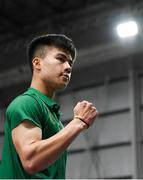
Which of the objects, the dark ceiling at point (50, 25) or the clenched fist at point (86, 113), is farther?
the dark ceiling at point (50, 25)

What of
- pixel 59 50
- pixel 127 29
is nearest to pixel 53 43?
pixel 59 50

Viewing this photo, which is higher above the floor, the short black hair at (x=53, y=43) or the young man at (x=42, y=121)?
the short black hair at (x=53, y=43)

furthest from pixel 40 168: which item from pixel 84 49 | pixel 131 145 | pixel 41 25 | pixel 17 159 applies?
pixel 41 25

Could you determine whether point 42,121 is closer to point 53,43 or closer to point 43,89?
point 43,89

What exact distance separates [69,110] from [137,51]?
2.63 meters

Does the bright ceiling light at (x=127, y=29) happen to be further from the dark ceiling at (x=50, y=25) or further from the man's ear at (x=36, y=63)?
the man's ear at (x=36, y=63)

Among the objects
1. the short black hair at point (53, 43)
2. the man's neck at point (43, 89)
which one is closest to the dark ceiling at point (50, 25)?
the short black hair at point (53, 43)

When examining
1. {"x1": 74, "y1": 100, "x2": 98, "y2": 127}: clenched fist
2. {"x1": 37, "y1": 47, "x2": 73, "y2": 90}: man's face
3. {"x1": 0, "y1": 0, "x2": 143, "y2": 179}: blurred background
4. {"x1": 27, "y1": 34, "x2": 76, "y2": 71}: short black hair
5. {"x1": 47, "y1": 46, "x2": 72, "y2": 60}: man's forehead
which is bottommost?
{"x1": 74, "y1": 100, "x2": 98, "y2": 127}: clenched fist

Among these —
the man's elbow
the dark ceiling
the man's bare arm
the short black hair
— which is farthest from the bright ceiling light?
the man's elbow

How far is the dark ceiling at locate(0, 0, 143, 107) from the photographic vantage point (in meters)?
13.7

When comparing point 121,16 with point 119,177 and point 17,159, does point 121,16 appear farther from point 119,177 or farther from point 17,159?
point 17,159

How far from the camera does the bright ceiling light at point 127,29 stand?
41.8 feet

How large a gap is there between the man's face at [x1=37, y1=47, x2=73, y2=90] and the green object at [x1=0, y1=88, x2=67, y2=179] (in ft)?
0.32

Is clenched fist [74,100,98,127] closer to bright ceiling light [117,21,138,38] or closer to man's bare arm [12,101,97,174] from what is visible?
man's bare arm [12,101,97,174]
